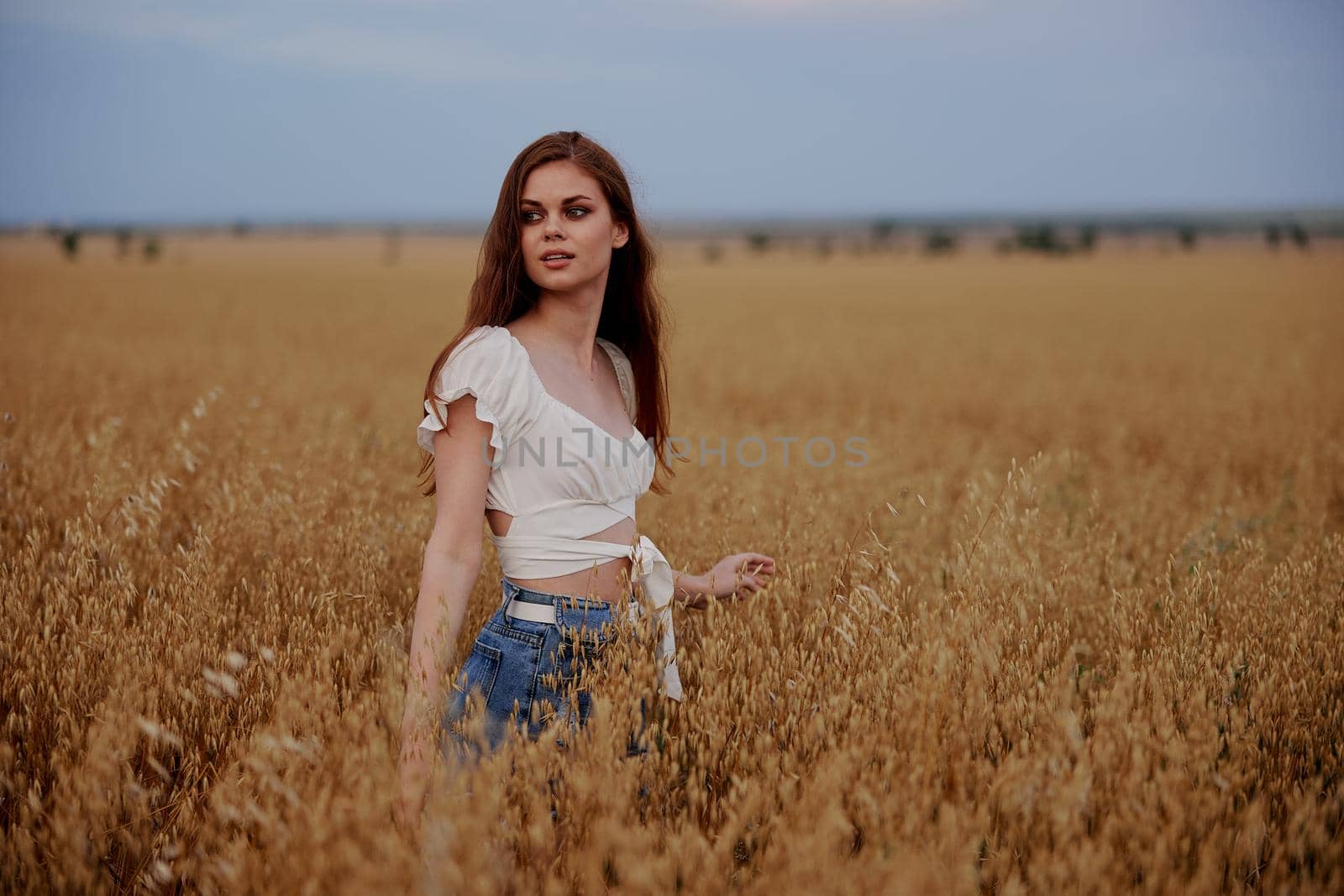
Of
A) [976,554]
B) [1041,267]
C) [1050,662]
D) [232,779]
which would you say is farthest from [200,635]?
[1041,267]

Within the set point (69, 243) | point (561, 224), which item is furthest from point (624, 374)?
point (69, 243)

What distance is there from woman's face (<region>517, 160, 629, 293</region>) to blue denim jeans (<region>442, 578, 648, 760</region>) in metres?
0.76

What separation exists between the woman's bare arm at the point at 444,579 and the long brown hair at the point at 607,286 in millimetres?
91

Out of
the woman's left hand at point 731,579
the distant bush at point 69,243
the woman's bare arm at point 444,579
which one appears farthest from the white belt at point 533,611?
the distant bush at point 69,243

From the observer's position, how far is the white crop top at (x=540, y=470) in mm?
1993

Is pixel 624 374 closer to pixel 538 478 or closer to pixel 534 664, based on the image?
pixel 538 478

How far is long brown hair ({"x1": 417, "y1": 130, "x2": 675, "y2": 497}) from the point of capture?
2209mm

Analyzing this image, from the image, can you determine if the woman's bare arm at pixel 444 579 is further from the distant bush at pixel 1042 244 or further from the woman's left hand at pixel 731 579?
the distant bush at pixel 1042 244

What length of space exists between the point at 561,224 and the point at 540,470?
1.94 ft

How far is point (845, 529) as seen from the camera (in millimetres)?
4004

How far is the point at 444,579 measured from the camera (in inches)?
75.1

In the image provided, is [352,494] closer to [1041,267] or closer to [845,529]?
[845,529]

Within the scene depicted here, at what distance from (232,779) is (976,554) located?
192 centimetres

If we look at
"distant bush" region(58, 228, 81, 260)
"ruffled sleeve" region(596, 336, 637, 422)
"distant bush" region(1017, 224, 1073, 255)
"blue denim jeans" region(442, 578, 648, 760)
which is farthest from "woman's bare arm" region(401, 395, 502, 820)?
"distant bush" region(1017, 224, 1073, 255)
